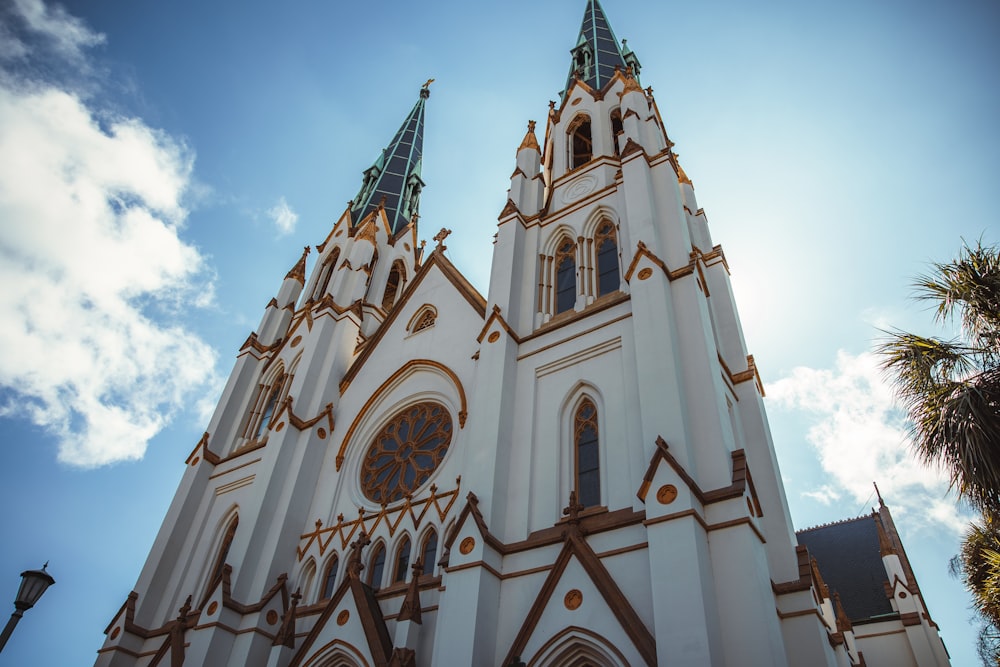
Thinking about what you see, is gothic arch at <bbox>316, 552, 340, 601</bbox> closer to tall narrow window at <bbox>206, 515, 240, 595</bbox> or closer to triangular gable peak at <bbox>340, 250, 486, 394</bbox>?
tall narrow window at <bbox>206, 515, 240, 595</bbox>

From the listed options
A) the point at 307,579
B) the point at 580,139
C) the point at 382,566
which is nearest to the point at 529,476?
the point at 382,566

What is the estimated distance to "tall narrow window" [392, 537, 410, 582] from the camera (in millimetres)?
13227

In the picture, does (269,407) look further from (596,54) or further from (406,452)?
(596,54)

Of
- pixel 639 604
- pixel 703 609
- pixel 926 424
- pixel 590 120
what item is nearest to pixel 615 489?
pixel 639 604

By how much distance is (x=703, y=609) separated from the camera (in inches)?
329

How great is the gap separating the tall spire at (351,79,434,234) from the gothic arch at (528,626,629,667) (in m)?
19.4

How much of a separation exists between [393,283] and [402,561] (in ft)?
44.2

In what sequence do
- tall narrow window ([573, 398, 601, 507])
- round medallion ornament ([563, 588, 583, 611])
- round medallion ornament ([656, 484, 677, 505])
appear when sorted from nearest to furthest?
round medallion ornament ([656, 484, 677, 505]), round medallion ornament ([563, 588, 583, 611]), tall narrow window ([573, 398, 601, 507])

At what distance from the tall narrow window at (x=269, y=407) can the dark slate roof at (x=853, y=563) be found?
18.9m

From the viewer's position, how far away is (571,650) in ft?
31.0

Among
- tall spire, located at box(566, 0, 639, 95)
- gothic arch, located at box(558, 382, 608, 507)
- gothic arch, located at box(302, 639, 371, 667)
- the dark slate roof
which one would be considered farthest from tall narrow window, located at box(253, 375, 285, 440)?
the dark slate roof

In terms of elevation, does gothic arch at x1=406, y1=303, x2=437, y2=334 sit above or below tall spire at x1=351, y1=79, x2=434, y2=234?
below

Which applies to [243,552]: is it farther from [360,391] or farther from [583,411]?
[583,411]

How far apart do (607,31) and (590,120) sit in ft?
28.5
